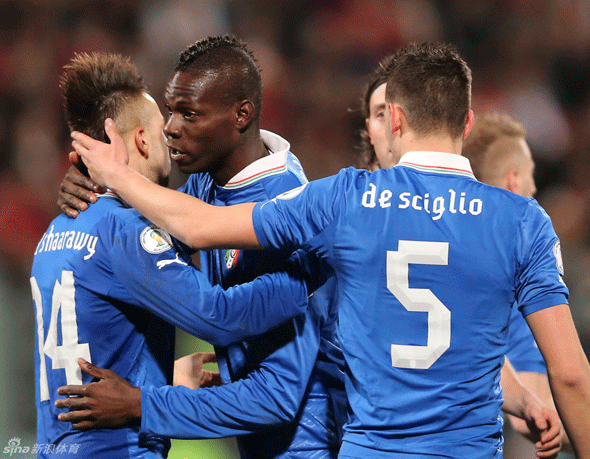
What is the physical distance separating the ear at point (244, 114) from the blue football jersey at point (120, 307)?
1.88ft

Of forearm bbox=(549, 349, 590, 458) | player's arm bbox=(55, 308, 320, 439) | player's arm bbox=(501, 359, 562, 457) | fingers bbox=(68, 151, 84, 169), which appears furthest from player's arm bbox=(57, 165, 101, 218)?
player's arm bbox=(501, 359, 562, 457)

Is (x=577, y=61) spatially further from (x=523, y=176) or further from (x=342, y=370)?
(x=342, y=370)

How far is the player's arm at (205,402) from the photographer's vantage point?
8.06ft

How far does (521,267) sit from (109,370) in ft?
4.83

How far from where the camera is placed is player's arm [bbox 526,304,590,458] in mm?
2143

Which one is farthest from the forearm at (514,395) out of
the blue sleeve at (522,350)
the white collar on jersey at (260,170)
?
the white collar on jersey at (260,170)

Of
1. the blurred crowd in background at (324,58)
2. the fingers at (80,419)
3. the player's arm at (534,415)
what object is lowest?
the player's arm at (534,415)

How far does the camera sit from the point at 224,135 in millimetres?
2807

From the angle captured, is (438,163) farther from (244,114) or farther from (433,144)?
(244,114)

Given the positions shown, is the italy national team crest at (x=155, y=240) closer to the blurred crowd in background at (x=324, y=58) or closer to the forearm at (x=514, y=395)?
the forearm at (x=514, y=395)

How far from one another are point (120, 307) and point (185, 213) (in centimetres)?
52

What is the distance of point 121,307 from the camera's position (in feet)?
8.63

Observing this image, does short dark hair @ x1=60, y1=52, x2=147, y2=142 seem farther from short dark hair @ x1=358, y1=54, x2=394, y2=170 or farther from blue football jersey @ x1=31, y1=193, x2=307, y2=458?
short dark hair @ x1=358, y1=54, x2=394, y2=170

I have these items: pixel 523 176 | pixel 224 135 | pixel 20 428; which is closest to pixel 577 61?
pixel 523 176
